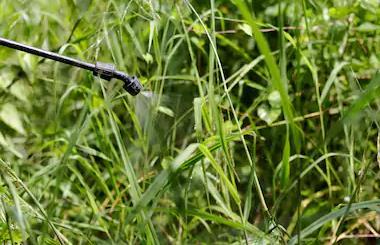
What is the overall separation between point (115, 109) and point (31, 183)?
1.23ft

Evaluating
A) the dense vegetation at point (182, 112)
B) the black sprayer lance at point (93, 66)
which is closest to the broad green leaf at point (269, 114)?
the dense vegetation at point (182, 112)

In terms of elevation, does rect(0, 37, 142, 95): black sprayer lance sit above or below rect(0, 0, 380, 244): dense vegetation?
above

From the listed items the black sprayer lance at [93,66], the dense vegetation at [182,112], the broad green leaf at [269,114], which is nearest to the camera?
the black sprayer lance at [93,66]

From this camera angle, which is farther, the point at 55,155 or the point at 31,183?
the point at 55,155

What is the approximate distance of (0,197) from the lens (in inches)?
34.7

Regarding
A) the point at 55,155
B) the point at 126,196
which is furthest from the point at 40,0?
the point at 126,196

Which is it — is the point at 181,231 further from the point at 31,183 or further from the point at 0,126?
the point at 0,126

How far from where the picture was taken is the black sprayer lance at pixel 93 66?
2.80 ft

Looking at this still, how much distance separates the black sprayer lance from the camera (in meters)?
0.85

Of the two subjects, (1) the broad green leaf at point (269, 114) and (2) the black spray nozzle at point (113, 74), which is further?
(1) the broad green leaf at point (269, 114)

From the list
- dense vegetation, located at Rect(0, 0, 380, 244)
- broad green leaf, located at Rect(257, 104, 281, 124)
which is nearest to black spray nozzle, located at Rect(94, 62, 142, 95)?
dense vegetation, located at Rect(0, 0, 380, 244)

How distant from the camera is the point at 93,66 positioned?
876mm

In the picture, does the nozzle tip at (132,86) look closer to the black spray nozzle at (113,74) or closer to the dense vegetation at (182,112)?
the black spray nozzle at (113,74)

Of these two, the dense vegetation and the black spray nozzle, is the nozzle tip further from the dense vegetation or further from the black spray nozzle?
the dense vegetation
